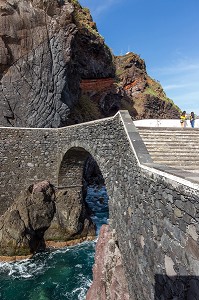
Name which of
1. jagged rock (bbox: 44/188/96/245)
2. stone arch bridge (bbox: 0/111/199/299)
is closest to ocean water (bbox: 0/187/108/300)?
jagged rock (bbox: 44/188/96/245)

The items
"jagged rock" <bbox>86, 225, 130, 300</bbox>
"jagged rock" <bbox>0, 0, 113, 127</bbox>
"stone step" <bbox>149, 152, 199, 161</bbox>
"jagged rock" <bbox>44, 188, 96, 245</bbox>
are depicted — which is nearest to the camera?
"stone step" <bbox>149, 152, 199, 161</bbox>

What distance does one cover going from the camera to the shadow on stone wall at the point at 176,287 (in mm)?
4034

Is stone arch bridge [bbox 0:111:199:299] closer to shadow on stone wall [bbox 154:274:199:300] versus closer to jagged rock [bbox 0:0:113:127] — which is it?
shadow on stone wall [bbox 154:274:199:300]

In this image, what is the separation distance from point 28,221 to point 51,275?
12.2 ft

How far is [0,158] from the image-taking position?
17344mm

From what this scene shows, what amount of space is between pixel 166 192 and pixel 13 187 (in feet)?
49.7

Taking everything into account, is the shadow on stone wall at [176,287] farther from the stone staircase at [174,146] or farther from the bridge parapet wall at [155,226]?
the stone staircase at [174,146]

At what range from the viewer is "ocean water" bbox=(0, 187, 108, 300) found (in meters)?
13.3

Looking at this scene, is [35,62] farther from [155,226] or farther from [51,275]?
[155,226]

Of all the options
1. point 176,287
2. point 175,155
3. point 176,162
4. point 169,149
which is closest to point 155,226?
point 176,287

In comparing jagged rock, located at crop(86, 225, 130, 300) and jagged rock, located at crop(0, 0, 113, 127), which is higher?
jagged rock, located at crop(0, 0, 113, 127)

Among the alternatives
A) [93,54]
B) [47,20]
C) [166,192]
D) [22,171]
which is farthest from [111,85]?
[166,192]

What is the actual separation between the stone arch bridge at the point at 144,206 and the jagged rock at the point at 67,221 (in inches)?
154

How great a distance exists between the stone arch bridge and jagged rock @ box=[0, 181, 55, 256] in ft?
12.9
